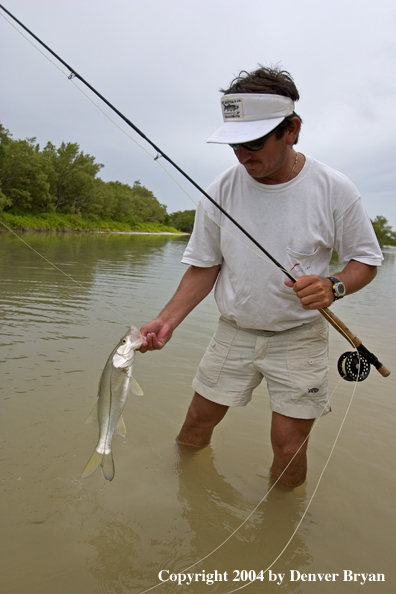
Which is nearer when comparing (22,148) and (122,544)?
(122,544)

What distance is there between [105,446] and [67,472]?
99 cm

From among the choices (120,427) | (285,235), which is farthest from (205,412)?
(285,235)

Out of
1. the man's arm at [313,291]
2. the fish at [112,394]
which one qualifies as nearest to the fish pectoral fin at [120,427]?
the fish at [112,394]

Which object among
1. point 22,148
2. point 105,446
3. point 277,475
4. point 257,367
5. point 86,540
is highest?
point 22,148

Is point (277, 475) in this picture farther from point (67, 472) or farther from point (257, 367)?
point (67, 472)

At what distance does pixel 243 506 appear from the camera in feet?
10.7

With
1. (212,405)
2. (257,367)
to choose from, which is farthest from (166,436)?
(257,367)

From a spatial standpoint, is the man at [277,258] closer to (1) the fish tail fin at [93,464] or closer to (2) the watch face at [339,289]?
(2) the watch face at [339,289]

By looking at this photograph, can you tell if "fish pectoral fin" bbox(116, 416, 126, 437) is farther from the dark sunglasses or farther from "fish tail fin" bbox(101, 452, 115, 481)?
the dark sunglasses

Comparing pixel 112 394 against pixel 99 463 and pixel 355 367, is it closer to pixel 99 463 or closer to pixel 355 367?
pixel 99 463

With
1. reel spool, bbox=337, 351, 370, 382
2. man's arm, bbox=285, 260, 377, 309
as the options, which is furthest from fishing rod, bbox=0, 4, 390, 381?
man's arm, bbox=285, 260, 377, 309

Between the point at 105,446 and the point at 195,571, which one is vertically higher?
the point at 105,446

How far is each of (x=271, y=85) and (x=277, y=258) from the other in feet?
3.52

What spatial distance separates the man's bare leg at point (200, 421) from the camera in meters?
3.42
